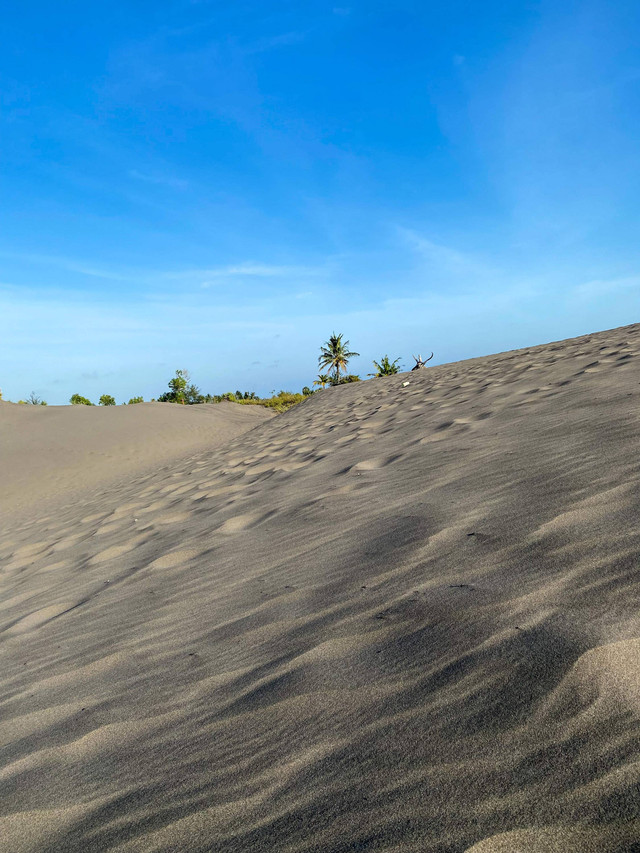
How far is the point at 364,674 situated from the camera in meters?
1.53

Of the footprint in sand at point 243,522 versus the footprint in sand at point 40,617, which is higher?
the footprint in sand at point 243,522

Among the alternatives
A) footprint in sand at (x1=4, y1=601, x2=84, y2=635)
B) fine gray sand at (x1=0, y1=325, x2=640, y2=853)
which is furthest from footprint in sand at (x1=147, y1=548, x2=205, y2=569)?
footprint in sand at (x1=4, y1=601, x2=84, y2=635)

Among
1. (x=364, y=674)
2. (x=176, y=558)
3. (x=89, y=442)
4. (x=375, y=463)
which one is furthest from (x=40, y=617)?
(x=89, y=442)

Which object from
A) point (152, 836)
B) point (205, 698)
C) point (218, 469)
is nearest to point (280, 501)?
point (205, 698)

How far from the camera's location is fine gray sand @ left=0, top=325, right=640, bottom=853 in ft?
3.42

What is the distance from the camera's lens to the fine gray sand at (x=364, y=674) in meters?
1.04

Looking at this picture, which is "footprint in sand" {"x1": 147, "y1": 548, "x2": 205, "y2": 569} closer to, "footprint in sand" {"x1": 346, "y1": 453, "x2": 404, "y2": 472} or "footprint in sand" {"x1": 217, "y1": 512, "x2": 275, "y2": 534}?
"footprint in sand" {"x1": 217, "y1": 512, "x2": 275, "y2": 534}

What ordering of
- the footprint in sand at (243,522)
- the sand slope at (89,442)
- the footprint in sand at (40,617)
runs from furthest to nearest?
the sand slope at (89,442), the footprint in sand at (243,522), the footprint in sand at (40,617)

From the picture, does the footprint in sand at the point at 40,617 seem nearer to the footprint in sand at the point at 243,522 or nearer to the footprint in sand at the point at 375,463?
the footprint in sand at the point at 243,522

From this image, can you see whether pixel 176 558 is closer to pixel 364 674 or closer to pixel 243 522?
pixel 243 522

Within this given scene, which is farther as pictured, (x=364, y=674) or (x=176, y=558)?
(x=176, y=558)

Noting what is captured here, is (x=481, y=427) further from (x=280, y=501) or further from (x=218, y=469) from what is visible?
(x=218, y=469)

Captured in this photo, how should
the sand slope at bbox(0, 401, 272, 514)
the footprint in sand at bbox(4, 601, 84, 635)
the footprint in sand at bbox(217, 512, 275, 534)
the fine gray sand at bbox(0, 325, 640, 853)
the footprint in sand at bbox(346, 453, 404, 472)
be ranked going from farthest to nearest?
1. the sand slope at bbox(0, 401, 272, 514)
2. the footprint in sand at bbox(346, 453, 404, 472)
3. the footprint in sand at bbox(217, 512, 275, 534)
4. the footprint in sand at bbox(4, 601, 84, 635)
5. the fine gray sand at bbox(0, 325, 640, 853)

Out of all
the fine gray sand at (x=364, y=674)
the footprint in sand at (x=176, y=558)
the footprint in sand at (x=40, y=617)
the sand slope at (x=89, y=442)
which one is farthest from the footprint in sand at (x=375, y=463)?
the sand slope at (x=89, y=442)
